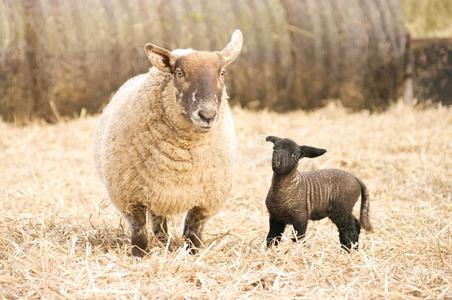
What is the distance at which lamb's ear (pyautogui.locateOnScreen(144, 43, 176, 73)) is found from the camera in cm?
418

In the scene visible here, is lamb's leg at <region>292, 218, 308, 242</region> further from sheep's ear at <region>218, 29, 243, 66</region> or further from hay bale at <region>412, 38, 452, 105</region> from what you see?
hay bale at <region>412, 38, 452, 105</region>

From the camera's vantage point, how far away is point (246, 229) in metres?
5.18

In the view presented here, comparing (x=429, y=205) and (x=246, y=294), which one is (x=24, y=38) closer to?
(x=429, y=205)

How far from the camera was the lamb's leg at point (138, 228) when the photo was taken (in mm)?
4324

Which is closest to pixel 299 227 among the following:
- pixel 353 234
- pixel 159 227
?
pixel 353 234

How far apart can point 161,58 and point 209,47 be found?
17.0ft

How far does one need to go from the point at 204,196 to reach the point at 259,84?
5.69 metres

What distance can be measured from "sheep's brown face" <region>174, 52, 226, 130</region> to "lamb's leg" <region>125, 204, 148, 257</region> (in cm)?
67

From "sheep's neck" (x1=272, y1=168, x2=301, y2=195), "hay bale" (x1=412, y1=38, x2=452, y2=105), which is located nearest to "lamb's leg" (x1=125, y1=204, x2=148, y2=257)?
"sheep's neck" (x1=272, y1=168, x2=301, y2=195)

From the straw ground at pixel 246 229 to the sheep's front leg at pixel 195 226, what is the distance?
14 cm

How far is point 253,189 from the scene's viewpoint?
6398 mm

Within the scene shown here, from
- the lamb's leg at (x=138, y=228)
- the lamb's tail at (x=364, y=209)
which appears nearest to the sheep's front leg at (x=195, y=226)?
the lamb's leg at (x=138, y=228)

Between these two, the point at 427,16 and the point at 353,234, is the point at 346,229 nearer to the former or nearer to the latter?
the point at 353,234

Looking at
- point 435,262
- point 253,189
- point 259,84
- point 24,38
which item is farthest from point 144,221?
point 259,84
